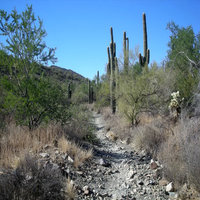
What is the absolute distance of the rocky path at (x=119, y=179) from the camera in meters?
3.76

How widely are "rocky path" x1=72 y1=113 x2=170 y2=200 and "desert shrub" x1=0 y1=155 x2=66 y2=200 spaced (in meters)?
0.61

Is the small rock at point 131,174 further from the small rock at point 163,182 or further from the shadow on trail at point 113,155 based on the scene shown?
the shadow on trail at point 113,155

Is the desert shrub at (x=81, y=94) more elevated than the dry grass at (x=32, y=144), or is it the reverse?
the desert shrub at (x=81, y=94)

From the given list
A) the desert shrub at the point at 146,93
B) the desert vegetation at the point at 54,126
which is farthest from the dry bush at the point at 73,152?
the desert shrub at the point at 146,93

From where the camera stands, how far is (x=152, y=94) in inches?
374

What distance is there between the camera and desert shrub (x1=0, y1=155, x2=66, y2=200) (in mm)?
2914

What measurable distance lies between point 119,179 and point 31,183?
234cm

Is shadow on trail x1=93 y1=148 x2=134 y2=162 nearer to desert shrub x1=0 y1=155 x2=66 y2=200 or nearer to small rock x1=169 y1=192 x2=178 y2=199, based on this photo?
small rock x1=169 y1=192 x2=178 y2=199

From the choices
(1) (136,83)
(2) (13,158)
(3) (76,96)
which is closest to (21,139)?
(2) (13,158)

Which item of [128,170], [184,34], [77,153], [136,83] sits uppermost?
[184,34]

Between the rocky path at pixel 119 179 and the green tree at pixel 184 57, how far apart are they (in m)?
4.85

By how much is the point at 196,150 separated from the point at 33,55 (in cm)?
578

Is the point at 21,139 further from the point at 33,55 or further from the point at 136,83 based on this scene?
the point at 136,83

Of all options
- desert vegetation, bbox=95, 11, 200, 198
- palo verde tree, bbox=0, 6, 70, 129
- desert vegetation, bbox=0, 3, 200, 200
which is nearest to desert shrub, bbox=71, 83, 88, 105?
desert vegetation, bbox=95, 11, 200, 198
